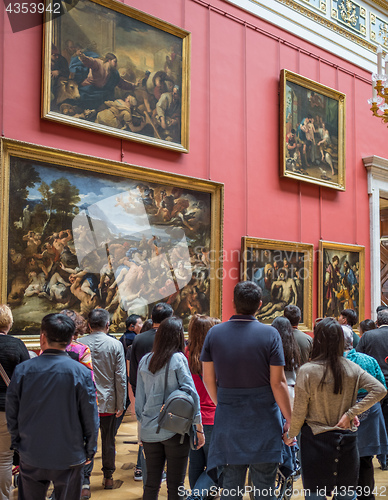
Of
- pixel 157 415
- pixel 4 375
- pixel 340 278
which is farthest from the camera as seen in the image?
pixel 340 278

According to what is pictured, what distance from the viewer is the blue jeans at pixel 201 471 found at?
4.73 meters

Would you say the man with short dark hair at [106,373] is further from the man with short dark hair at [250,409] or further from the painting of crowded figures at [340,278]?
the painting of crowded figures at [340,278]

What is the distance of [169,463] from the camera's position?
14.2 feet

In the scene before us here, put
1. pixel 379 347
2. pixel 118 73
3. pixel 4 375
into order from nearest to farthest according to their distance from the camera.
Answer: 1. pixel 4 375
2. pixel 379 347
3. pixel 118 73

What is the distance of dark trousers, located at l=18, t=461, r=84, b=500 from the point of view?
11.8 feet

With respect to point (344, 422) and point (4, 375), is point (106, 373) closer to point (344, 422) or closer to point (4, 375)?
point (4, 375)

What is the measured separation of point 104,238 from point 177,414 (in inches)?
210

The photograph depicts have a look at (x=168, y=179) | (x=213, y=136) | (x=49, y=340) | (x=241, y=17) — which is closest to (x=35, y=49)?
(x=168, y=179)

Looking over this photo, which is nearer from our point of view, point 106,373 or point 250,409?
point 250,409

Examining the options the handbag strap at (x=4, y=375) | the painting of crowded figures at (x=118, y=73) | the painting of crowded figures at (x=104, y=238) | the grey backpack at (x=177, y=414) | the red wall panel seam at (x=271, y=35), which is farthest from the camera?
the red wall panel seam at (x=271, y=35)

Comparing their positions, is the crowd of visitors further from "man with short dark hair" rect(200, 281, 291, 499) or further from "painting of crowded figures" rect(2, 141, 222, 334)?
"painting of crowded figures" rect(2, 141, 222, 334)

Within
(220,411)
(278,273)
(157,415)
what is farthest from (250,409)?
(278,273)

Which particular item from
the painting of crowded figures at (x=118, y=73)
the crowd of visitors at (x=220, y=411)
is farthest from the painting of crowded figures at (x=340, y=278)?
the crowd of visitors at (x=220, y=411)

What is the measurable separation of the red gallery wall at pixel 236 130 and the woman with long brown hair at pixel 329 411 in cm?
619
